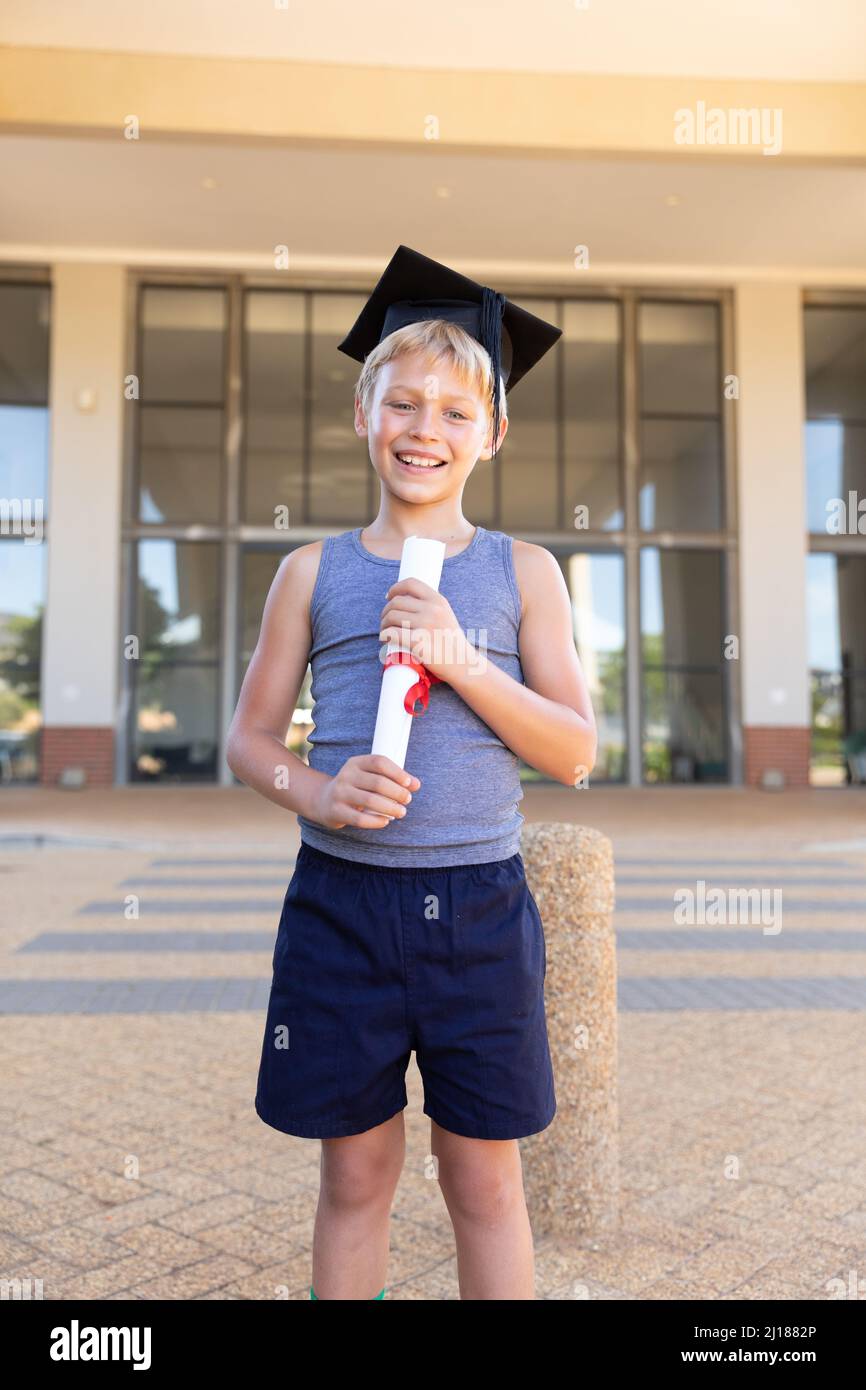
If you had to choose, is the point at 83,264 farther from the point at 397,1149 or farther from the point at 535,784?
the point at 397,1149

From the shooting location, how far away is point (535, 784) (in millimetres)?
18062

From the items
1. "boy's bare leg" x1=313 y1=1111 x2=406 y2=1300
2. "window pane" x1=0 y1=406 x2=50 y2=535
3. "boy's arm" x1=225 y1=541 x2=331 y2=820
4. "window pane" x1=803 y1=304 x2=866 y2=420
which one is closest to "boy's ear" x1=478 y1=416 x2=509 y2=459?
"boy's arm" x1=225 y1=541 x2=331 y2=820

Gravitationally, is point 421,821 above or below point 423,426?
below

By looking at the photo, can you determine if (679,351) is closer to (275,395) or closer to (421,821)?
(275,395)

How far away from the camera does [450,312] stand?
1739 mm

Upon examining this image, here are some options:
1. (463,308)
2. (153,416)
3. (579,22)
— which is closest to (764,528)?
(579,22)

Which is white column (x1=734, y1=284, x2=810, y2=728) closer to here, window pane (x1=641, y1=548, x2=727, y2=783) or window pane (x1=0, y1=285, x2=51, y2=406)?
window pane (x1=641, y1=548, x2=727, y2=783)

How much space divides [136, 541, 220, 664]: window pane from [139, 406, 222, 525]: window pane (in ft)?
1.95

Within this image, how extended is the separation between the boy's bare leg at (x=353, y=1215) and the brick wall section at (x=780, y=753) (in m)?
16.4

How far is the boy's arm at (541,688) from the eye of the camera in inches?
59.1

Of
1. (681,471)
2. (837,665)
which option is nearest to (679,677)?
(837,665)

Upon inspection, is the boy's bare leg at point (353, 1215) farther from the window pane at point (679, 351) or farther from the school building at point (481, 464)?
the window pane at point (679, 351)

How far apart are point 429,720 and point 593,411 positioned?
17.5 metres

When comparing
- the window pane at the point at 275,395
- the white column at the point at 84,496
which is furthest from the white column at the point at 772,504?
the white column at the point at 84,496
